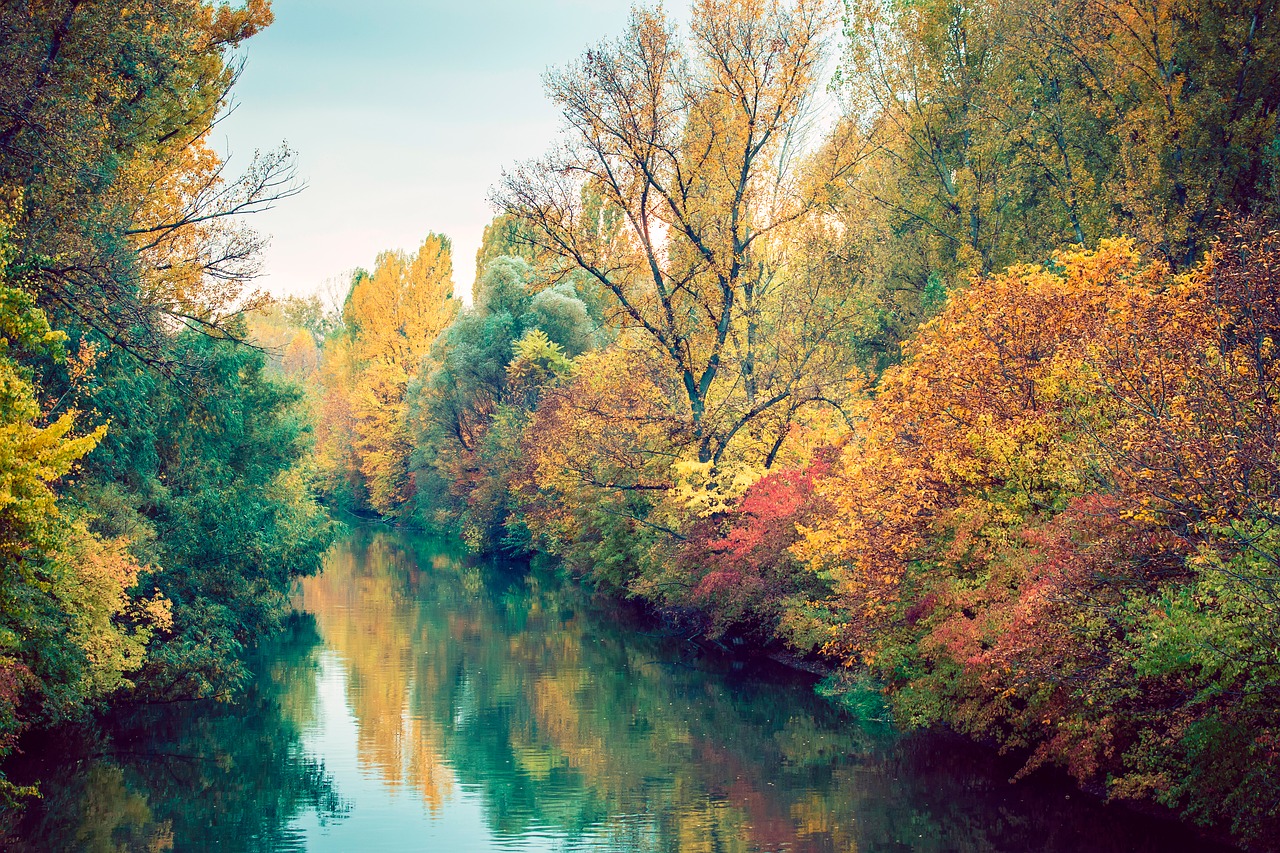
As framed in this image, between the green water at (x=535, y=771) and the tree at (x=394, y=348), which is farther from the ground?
the tree at (x=394, y=348)

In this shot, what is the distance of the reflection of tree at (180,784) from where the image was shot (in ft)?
49.6

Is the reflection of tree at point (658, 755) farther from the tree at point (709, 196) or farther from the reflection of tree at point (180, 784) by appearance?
the tree at point (709, 196)

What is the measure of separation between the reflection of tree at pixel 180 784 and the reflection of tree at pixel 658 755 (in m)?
1.66

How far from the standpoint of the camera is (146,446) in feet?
69.7

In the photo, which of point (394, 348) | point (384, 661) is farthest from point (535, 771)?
point (394, 348)

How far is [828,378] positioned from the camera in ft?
97.1

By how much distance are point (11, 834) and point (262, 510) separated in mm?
12368

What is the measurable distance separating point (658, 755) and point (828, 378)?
13207mm

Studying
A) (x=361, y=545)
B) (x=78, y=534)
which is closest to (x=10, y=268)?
(x=78, y=534)

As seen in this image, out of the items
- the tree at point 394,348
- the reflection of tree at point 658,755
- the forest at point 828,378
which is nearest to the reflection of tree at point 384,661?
the reflection of tree at point 658,755

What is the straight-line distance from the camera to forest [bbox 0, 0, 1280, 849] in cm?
1327

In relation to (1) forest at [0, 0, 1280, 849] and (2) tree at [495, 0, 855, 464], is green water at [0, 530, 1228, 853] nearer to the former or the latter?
(1) forest at [0, 0, 1280, 849]

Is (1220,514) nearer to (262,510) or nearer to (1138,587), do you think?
(1138,587)

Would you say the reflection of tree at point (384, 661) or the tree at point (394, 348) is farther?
the tree at point (394, 348)
